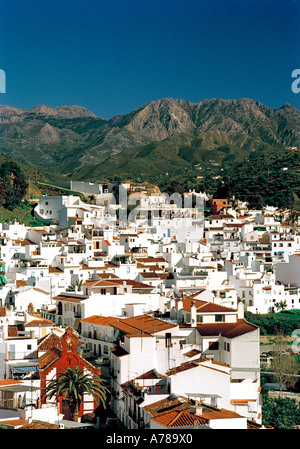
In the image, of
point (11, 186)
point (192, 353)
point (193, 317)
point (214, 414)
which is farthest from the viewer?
point (11, 186)

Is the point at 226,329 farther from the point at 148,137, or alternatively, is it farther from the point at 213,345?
the point at 148,137

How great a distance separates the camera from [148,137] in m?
90.9

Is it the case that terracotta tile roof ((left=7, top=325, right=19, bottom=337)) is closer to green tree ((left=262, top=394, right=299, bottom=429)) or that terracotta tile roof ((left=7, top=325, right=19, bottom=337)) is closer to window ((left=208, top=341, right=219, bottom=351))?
window ((left=208, top=341, right=219, bottom=351))

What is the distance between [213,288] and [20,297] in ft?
16.1

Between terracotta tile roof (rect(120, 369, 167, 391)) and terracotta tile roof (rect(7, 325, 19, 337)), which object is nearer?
terracotta tile roof (rect(120, 369, 167, 391))

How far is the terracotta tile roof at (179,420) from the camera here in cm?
650

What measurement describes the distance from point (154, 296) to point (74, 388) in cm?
547

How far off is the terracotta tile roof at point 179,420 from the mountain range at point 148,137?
44.2 meters

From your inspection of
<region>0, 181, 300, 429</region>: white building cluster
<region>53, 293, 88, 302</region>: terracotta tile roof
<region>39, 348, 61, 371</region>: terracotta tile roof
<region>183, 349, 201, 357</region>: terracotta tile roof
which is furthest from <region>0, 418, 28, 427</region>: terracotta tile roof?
<region>53, 293, 88, 302</region>: terracotta tile roof

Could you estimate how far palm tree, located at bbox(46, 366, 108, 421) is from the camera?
27.6 ft

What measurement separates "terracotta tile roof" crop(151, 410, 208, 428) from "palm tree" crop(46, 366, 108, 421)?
1674mm

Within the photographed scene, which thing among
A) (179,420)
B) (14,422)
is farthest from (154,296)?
(179,420)

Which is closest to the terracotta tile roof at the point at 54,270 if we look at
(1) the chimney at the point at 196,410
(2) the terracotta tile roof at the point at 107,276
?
(2) the terracotta tile roof at the point at 107,276

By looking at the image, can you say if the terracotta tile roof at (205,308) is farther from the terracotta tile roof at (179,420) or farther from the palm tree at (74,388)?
the terracotta tile roof at (179,420)
